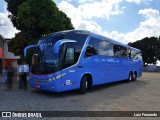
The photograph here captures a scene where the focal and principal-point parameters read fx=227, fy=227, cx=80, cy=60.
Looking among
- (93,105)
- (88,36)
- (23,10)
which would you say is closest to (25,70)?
(88,36)

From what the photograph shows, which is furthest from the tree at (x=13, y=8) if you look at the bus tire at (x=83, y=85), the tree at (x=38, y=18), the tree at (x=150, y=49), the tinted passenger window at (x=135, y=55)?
the tree at (x=150, y=49)

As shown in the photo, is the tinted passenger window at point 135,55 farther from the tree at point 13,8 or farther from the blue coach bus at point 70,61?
the tree at point 13,8

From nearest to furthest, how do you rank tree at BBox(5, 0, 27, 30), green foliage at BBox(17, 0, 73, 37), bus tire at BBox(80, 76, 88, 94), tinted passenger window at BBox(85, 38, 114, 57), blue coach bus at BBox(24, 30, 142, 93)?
blue coach bus at BBox(24, 30, 142, 93) < bus tire at BBox(80, 76, 88, 94) < tinted passenger window at BBox(85, 38, 114, 57) < green foliage at BBox(17, 0, 73, 37) < tree at BBox(5, 0, 27, 30)

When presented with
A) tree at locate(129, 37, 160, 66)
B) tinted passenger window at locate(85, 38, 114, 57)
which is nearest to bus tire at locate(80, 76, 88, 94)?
tinted passenger window at locate(85, 38, 114, 57)

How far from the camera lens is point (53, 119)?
273 inches

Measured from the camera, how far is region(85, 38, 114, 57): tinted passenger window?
12.8 m

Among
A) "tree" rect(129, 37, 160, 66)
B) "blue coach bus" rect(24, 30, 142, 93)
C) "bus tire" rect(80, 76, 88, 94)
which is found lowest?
"bus tire" rect(80, 76, 88, 94)

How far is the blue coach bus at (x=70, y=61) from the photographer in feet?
35.0

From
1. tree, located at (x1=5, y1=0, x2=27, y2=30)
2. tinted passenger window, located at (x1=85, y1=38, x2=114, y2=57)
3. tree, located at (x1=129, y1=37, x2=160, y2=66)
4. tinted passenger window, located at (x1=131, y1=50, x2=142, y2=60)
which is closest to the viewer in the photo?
tinted passenger window, located at (x1=85, y1=38, x2=114, y2=57)

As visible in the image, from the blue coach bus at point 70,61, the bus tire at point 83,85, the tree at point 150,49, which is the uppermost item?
the tree at point 150,49

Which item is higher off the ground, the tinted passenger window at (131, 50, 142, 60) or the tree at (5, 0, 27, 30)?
the tree at (5, 0, 27, 30)

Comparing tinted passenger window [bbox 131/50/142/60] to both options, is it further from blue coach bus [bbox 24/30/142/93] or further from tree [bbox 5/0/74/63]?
tree [bbox 5/0/74/63]

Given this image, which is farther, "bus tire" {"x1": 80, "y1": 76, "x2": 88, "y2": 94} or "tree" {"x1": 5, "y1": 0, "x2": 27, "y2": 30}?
"tree" {"x1": 5, "y1": 0, "x2": 27, "y2": 30}

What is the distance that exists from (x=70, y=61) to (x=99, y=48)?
3.28 m
